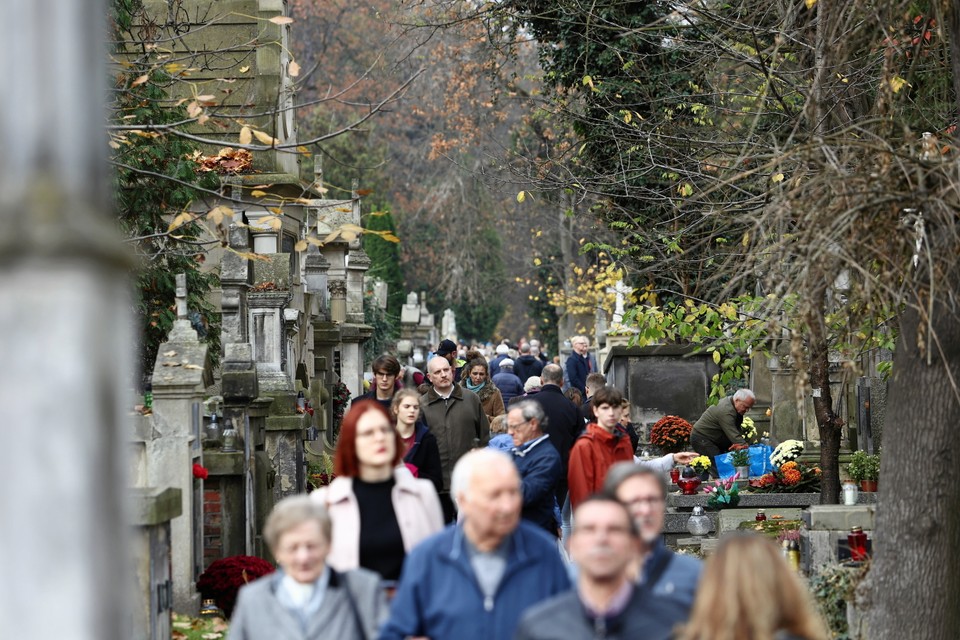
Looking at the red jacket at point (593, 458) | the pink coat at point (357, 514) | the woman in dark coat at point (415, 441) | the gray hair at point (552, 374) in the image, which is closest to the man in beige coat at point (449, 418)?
the gray hair at point (552, 374)

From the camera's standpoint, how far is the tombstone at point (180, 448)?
11109mm

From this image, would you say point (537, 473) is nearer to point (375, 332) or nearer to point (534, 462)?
point (534, 462)

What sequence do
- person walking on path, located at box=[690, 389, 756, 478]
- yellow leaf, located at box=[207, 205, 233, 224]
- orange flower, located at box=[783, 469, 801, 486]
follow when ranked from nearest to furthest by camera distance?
1. yellow leaf, located at box=[207, 205, 233, 224]
2. orange flower, located at box=[783, 469, 801, 486]
3. person walking on path, located at box=[690, 389, 756, 478]

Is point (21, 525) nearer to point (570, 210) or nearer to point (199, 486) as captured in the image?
point (199, 486)

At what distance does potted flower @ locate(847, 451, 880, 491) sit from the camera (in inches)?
607

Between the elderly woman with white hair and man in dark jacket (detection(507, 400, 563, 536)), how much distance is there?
348 cm

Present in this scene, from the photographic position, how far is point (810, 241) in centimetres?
855

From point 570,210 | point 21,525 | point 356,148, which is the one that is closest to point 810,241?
point 21,525

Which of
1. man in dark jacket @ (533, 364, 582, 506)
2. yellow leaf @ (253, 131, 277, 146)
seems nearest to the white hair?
yellow leaf @ (253, 131, 277, 146)

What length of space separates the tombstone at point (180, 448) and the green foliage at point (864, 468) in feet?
22.5

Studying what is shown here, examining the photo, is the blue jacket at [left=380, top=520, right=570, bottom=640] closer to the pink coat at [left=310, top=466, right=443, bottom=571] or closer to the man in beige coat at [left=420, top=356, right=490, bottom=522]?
the pink coat at [left=310, top=466, right=443, bottom=571]

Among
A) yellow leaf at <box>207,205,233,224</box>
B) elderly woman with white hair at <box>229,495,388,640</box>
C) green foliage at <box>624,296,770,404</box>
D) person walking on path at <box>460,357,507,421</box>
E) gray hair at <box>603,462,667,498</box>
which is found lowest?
elderly woman with white hair at <box>229,495,388,640</box>

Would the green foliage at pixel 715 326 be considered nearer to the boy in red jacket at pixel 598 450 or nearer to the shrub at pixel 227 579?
the boy in red jacket at pixel 598 450

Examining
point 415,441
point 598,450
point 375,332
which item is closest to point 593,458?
point 598,450
